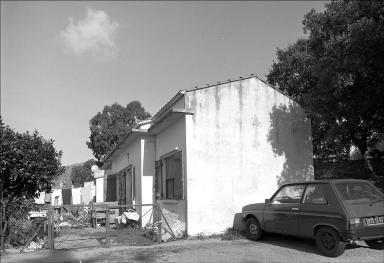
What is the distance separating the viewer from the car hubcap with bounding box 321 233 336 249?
8789 mm

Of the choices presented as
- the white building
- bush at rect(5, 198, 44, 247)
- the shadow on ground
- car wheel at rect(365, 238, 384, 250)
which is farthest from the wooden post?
car wheel at rect(365, 238, 384, 250)

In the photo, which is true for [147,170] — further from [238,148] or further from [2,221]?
[2,221]

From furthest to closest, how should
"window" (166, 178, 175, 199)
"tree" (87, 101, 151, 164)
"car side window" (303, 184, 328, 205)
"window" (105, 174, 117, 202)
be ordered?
1. "tree" (87, 101, 151, 164)
2. "window" (105, 174, 117, 202)
3. "window" (166, 178, 175, 199)
4. "car side window" (303, 184, 328, 205)

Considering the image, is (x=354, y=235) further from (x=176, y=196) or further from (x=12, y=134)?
(x=12, y=134)

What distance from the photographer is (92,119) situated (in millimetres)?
43125

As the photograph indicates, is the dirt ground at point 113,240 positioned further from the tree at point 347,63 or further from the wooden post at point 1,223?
the tree at point 347,63

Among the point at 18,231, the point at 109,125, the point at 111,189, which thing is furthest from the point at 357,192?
the point at 109,125

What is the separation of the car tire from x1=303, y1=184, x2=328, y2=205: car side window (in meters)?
0.58

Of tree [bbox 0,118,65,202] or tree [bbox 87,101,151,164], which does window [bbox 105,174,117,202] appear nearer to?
tree [bbox 0,118,65,202]

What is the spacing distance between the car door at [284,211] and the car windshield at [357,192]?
1034 millimetres

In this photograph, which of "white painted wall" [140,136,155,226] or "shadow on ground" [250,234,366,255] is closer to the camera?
"shadow on ground" [250,234,366,255]

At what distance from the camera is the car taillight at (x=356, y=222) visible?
27.4 ft

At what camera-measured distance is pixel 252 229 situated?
11.1m

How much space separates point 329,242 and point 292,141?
16.3ft
